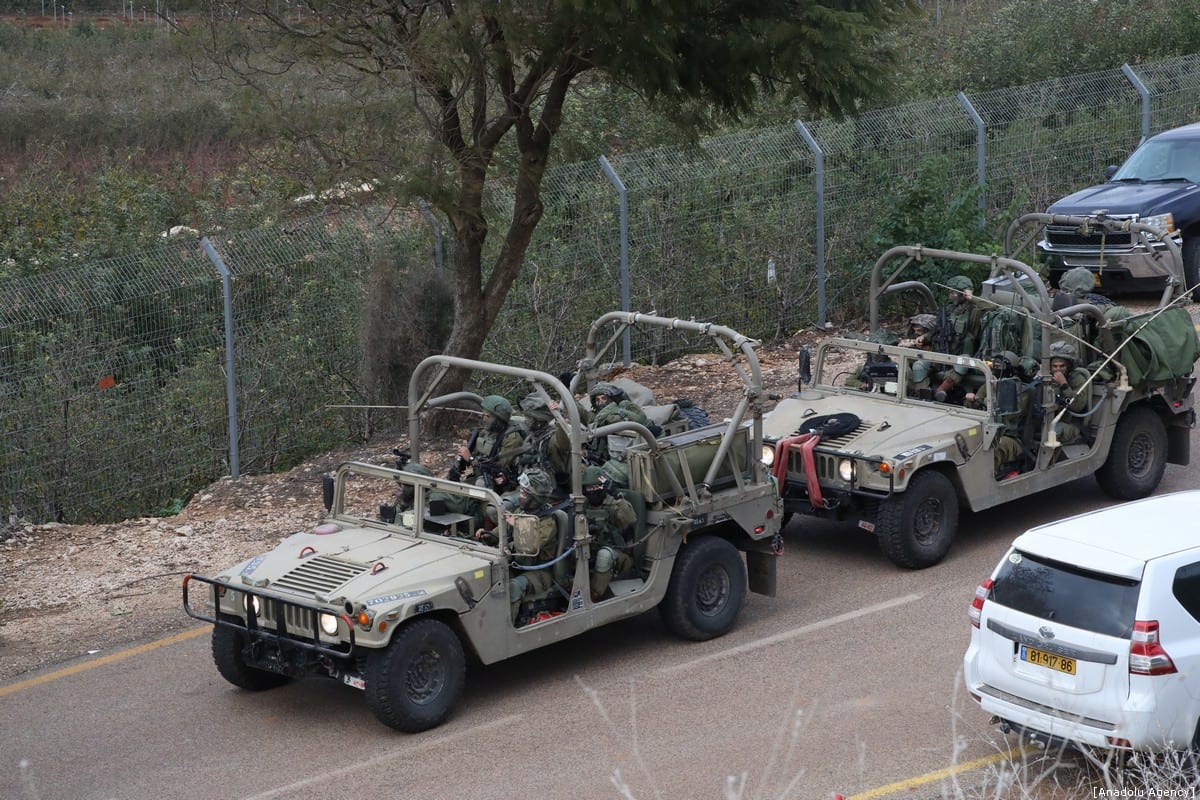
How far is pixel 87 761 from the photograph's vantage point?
8.91 meters

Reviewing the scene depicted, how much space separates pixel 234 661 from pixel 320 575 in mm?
928

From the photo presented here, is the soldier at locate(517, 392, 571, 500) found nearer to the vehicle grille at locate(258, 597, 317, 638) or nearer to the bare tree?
the vehicle grille at locate(258, 597, 317, 638)

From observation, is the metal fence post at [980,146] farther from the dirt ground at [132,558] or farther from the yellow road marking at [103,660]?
the yellow road marking at [103,660]

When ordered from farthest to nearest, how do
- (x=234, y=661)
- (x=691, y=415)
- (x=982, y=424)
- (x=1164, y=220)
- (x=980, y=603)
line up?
(x=1164, y=220), (x=982, y=424), (x=691, y=415), (x=234, y=661), (x=980, y=603)

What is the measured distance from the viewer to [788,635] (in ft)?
34.4

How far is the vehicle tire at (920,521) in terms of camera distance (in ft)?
37.3

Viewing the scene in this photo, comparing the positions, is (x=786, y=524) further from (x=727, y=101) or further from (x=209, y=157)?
(x=209, y=157)

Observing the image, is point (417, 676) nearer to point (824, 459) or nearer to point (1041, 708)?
point (1041, 708)

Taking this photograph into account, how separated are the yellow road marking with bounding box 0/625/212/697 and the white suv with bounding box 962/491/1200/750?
561 cm

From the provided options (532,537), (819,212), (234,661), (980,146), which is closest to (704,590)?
(532,537)

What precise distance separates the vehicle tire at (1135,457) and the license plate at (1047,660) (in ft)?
17.2

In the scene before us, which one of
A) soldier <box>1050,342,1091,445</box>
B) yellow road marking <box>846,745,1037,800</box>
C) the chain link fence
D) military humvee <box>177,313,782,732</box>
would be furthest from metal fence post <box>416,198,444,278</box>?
yellow road marking <box>846,745,1037,800</box>

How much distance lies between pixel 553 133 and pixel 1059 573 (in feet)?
25.4

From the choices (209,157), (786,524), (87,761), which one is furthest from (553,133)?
(209,157)
